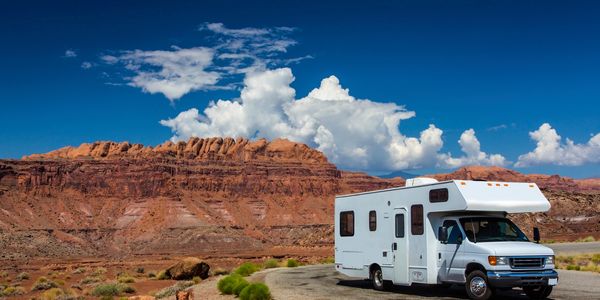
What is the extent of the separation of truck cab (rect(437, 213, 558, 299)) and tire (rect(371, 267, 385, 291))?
280cm

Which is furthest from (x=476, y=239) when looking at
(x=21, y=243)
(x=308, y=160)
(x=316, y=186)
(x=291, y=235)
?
(x=308, y=160)

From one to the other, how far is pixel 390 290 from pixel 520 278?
5060 mm

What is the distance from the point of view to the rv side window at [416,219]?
16.3 meters

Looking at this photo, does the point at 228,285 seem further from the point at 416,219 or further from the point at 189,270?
the point at 189,270

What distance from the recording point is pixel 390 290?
18250mm

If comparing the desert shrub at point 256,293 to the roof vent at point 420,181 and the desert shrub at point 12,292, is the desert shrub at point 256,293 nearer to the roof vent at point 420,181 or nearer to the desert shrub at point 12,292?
the roof vent at point 420,181

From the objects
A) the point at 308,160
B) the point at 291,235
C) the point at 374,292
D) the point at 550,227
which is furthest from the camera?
the point at 308,160

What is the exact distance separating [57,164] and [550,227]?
3873 inches

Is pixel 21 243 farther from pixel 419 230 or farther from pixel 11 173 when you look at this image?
pixel 419 230

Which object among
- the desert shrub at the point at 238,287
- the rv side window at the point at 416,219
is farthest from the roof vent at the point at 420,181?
the desert shrub at the point at 238,287

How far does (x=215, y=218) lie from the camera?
121938mm

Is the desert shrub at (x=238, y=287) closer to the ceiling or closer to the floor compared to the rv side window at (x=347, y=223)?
closer to the floor

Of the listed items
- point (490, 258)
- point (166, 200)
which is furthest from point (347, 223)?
point (166, 200)

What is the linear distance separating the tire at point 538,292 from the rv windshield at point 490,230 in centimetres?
119
